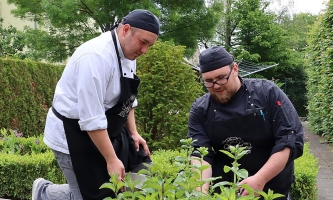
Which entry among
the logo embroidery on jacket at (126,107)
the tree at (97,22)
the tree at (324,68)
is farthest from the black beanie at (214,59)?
the tree at (97,22)

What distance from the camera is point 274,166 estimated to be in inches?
101

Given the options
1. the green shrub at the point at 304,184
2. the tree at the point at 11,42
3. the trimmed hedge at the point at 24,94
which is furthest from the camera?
the tree at the point at 11,42

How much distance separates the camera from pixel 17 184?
487cm

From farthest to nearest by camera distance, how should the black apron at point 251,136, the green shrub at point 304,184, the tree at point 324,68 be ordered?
1. the tree at point 324,68
2. the green shrub at point 304,184
3. the black apron at point 251,136

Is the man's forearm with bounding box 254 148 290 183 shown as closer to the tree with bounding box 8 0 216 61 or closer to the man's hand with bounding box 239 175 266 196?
the man's hand with bounding box 239 175 266 196

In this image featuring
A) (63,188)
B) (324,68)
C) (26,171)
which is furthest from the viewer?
(324,68)

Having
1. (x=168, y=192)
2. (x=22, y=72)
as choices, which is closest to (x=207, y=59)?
(x=168, y=192)

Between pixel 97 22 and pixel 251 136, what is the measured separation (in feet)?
39.9

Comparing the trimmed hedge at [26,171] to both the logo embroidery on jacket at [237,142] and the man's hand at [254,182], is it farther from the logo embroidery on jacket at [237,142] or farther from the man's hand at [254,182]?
the man's hand at [254,182]

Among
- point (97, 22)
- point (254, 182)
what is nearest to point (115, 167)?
point (254, 182)

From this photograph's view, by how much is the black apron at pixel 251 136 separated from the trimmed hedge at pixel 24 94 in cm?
622

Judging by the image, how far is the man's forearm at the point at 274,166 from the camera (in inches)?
99.2

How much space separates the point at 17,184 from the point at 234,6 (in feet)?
82.8

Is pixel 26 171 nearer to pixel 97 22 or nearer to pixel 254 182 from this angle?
pixel 254 182
